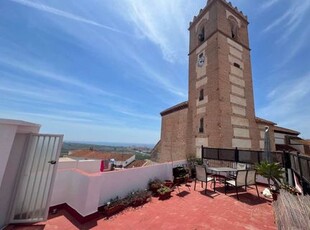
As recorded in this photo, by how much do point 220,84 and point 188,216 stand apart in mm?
10930

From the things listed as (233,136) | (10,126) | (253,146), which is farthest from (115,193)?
(253,146)

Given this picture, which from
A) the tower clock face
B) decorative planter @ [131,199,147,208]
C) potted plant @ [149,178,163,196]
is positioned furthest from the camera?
the tower clock face

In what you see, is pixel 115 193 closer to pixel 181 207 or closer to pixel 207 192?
pixel 181 207

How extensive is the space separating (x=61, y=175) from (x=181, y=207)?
389 centimetres

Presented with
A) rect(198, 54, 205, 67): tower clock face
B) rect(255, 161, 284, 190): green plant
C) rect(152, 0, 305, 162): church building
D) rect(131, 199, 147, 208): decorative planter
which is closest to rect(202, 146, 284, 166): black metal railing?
rect(152, 0, 305, 162): church building

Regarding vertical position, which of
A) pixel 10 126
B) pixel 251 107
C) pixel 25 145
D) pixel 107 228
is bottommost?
pixel 107 228

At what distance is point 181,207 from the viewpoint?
4969 mm

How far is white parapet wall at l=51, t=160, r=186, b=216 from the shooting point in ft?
13.5

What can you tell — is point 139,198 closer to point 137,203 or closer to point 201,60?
point 137,203

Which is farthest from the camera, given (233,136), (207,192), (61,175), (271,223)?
(233,136)

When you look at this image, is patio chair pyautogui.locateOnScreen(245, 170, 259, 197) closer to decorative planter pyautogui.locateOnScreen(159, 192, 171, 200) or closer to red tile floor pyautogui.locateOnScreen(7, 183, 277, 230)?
red tile floor pyautogui.locateOnScreen(7, 183, 277, 230)

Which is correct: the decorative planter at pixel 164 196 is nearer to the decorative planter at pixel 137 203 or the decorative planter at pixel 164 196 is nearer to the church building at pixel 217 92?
the decorative planter at pixel 137 203

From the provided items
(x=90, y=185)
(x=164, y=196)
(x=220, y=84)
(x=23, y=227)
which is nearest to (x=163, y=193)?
(x=164, y=196)

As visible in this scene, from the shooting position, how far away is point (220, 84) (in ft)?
41.8
